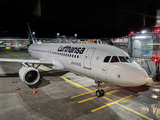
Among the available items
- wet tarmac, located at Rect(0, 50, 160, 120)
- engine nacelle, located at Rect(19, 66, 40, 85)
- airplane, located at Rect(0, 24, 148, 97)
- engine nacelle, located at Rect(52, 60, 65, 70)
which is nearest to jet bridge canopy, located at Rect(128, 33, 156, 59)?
wet tarmac, located at Rect(0, 50, 160, 120)

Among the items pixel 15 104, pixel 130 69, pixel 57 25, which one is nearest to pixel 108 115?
pixel 130 69

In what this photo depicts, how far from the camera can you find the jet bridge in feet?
39.4

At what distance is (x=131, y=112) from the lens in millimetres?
7109

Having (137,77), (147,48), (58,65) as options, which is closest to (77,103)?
(137,77)

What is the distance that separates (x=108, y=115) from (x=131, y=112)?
1403mm

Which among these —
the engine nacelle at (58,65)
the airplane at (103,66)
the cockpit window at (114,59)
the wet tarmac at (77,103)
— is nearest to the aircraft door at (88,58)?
the airplane at (103,66)

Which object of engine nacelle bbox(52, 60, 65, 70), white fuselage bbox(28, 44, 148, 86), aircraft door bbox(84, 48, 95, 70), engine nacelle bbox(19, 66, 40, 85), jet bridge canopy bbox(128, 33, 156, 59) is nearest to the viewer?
white fuselage bbox(28, 44, 148, 86)

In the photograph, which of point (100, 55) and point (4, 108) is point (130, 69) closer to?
point (100, 55)

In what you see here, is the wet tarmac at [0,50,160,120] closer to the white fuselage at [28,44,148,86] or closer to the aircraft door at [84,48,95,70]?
the white fuselage at [28,44,148,86]

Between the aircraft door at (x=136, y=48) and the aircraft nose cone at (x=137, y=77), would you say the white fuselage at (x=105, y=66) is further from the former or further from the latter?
the aircraft door at (x=136, y=48)

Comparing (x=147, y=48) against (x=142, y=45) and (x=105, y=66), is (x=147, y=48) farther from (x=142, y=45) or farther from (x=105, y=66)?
(x=105, y=66)

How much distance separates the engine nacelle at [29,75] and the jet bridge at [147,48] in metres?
10.1

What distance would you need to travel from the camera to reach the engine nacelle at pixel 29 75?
414 inches

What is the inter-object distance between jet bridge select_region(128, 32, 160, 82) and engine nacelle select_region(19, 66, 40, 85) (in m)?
10.1
